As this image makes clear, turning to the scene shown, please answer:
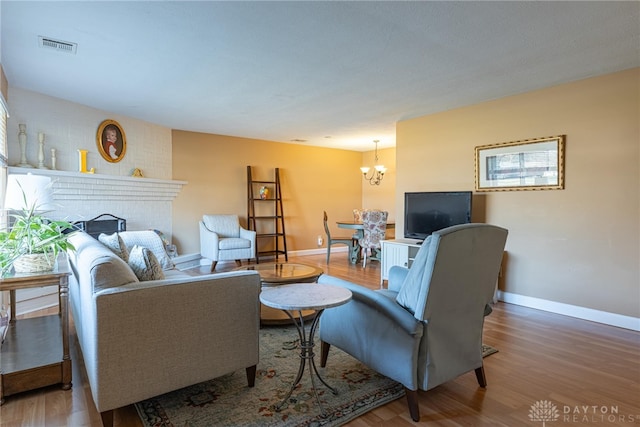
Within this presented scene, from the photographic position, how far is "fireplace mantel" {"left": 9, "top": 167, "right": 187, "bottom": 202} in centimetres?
416

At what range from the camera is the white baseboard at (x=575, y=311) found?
3180 millimetres

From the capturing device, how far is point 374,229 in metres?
5.62

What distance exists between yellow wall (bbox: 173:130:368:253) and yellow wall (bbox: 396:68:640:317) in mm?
3672

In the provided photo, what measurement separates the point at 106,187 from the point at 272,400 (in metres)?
4.04

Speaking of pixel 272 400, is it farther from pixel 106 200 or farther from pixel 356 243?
pixel 356 243

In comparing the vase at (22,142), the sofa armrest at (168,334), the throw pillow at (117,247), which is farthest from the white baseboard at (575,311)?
the vase at (22,142)

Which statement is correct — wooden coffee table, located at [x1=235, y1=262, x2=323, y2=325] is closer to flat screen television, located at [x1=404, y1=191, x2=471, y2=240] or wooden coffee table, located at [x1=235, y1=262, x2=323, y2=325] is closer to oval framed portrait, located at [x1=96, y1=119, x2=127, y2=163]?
flat screen television, located at [x1=404, y1=191, x2=471, y2=240]

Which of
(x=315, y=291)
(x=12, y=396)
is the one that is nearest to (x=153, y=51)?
(x=315, y=291)

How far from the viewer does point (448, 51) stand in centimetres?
275

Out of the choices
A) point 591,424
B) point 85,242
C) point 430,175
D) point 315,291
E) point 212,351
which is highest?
point 430,175

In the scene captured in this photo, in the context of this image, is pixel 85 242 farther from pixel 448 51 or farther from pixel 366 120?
pixel 366 120

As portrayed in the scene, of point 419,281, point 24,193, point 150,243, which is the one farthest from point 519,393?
point 150,243

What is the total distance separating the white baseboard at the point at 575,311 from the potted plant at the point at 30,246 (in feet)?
13.8

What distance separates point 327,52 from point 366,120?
2410 millimetres
